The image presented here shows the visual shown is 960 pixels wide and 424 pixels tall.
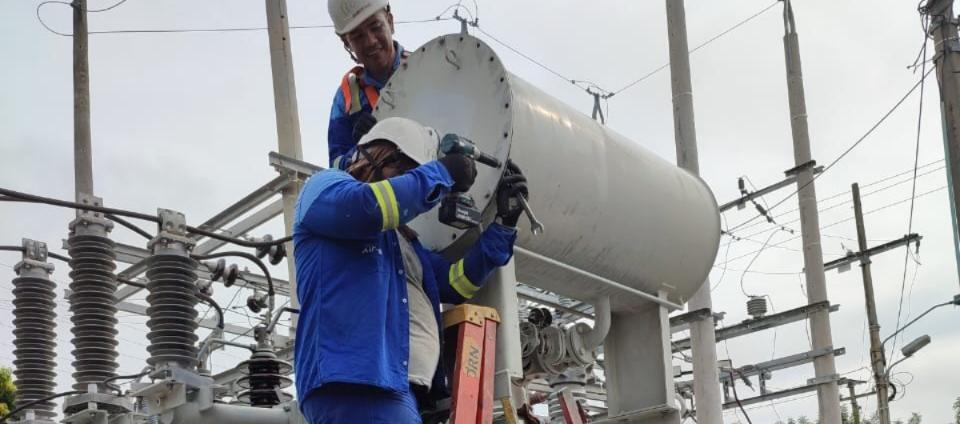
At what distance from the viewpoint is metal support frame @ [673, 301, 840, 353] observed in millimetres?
18172

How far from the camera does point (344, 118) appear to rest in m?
5.26

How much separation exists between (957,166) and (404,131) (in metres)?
7.57

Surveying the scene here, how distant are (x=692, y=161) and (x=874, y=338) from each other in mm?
10017

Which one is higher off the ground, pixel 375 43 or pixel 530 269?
pixel 375 43

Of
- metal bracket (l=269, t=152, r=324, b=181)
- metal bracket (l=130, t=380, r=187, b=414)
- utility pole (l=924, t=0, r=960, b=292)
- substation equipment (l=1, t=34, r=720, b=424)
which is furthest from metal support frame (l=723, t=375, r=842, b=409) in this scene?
metal bracket (l=130, t=380, r=187, b=414)

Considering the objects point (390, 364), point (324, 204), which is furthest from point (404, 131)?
point (390, 364)

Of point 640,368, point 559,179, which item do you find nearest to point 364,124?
point 559,179

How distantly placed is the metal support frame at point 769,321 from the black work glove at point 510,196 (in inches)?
539

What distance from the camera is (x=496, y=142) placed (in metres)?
4.49

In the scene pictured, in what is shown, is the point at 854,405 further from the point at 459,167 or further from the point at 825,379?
the point at 459,167

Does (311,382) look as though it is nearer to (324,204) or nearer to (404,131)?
(324,204)

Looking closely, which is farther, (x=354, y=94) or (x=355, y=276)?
(x=354, y=94)

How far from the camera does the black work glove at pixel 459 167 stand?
4040mm

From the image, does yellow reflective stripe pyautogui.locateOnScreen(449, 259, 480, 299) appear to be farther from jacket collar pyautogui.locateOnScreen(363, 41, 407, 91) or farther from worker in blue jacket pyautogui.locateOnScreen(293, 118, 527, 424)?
jacket collar pyautogui.locateOnScreen(363, 41, 407, 91)
